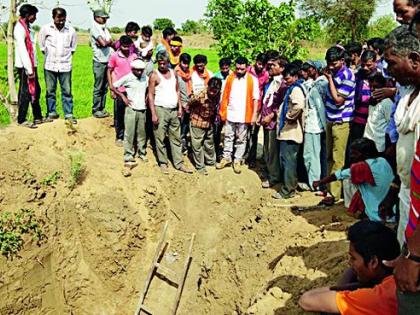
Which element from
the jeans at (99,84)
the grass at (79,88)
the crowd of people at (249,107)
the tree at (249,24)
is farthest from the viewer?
the grass at (79,88)

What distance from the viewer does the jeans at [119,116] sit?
8.32m

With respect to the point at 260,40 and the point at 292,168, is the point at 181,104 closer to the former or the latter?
the point at 292,168

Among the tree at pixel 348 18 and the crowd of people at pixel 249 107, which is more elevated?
the tree at pixel 348 18

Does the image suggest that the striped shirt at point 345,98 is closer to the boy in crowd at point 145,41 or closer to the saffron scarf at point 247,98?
the saffron scarf at point 247,98

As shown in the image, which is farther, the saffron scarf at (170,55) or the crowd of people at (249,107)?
the saffron scarf at (170,55)

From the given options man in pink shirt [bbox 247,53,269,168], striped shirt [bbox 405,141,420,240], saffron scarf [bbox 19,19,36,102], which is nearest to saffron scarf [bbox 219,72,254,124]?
man in pink shirt [bbox 247,53,269,168]

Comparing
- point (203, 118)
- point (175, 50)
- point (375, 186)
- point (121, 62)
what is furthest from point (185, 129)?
point (375, 186)

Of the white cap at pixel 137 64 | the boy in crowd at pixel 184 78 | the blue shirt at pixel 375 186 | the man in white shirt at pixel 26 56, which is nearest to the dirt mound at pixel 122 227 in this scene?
the man in white shirt at pixel 26 56

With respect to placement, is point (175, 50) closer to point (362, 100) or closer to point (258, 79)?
point (258, 79)

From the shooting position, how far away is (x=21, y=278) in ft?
22.9

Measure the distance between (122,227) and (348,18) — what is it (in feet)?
86.0

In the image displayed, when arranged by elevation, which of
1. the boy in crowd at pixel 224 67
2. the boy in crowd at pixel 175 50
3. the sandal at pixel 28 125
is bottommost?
the sandal at pixel 28 125

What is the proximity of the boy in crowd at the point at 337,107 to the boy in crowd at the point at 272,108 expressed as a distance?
104 cm

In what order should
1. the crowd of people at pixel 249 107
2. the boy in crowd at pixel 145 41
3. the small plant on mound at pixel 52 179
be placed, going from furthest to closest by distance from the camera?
the boy in crowd at pixel 145 41
the small plant on mound at pixel 52 179
the crowd of people at pixel 249 107
